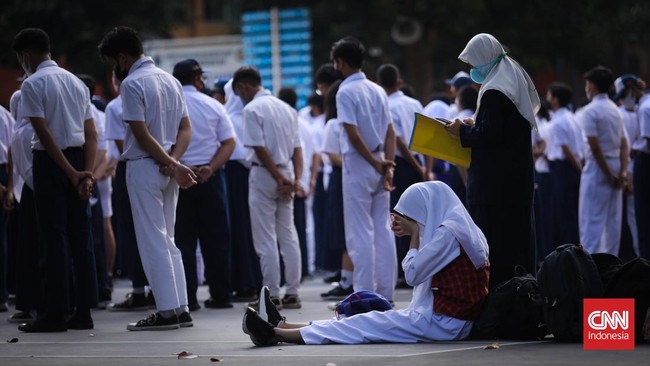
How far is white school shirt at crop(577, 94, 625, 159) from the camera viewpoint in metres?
15.6

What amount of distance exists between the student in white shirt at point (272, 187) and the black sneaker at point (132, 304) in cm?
116

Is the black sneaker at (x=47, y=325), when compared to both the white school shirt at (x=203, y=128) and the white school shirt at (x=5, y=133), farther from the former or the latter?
the white school shirt at (x=5, y=133)

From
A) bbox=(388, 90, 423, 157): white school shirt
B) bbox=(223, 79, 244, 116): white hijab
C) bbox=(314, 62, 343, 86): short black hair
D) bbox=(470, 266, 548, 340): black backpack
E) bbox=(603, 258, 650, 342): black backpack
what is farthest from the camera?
bbox=(314, 62, 343, 86): short black hair

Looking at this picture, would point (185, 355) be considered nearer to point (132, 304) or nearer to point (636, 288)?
point (636, 288)

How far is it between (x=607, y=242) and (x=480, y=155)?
6.37 metres

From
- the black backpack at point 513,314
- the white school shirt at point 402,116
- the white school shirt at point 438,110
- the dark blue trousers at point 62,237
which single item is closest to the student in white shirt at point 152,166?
the dark blue trousers at point 62,237

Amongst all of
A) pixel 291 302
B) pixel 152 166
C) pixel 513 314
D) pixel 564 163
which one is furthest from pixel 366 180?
pixel 564 163

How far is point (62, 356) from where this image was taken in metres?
8.97

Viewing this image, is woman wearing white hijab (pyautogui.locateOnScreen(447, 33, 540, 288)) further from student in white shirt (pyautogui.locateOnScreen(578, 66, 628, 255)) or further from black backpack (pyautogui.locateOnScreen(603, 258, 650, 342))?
student in white shirt (pyautogui.locateOnScreen(578, 66, 628, 255))

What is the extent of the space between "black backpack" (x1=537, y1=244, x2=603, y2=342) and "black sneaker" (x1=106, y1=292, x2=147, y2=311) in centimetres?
502

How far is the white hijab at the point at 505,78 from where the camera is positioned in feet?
32.3

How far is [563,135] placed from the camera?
18.0 meters

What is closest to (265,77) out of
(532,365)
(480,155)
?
(480,155)

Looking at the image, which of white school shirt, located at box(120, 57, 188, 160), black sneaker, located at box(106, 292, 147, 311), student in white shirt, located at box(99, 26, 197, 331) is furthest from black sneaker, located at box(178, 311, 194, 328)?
black sneaker, located at box(106, 292, 147, 311)
